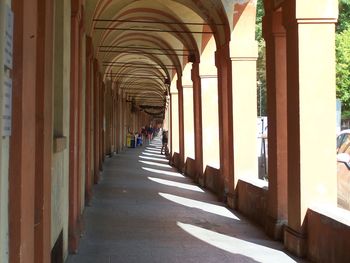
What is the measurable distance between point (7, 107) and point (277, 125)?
5486 millimetres

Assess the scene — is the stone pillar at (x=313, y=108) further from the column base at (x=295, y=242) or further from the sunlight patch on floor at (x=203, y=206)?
the sunlight patch on floor at (x=203, y=206)

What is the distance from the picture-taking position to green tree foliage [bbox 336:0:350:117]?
77.3 feet

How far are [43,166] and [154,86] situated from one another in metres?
34.5

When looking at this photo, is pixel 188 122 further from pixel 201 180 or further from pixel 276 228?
pixel 276 228

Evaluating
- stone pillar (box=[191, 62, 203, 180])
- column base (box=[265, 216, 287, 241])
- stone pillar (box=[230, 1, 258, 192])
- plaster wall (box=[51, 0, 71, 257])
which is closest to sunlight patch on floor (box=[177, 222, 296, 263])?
column base (box=[265, 216, 287, 241])

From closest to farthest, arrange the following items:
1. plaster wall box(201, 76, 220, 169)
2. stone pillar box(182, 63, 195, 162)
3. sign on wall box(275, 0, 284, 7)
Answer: sign on wall box(275, 0, 284, 7) → plaster wall box(201, 76, 220, 169) → stone pillar box(182, 63, 195, 162)

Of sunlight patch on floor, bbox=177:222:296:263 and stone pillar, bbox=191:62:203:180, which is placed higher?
stone pillar, bbox=191:62:203:180

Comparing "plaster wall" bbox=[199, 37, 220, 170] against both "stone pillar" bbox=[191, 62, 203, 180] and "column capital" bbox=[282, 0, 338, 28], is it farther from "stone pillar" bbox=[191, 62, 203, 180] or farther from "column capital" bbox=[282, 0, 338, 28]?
"column capital" bbox=[282, 0, 338, 28]

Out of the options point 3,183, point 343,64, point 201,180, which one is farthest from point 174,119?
point 3,183

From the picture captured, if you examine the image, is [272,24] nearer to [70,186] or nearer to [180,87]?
[70,186]

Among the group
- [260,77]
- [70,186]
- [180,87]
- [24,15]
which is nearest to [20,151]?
[24,15]

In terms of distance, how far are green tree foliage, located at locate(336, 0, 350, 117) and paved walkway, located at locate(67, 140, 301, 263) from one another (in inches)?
543

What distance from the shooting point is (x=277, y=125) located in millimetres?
7625

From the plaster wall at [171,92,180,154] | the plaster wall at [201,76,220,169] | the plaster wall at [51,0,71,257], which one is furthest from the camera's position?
the plaster wall at [171,92,180,154]
